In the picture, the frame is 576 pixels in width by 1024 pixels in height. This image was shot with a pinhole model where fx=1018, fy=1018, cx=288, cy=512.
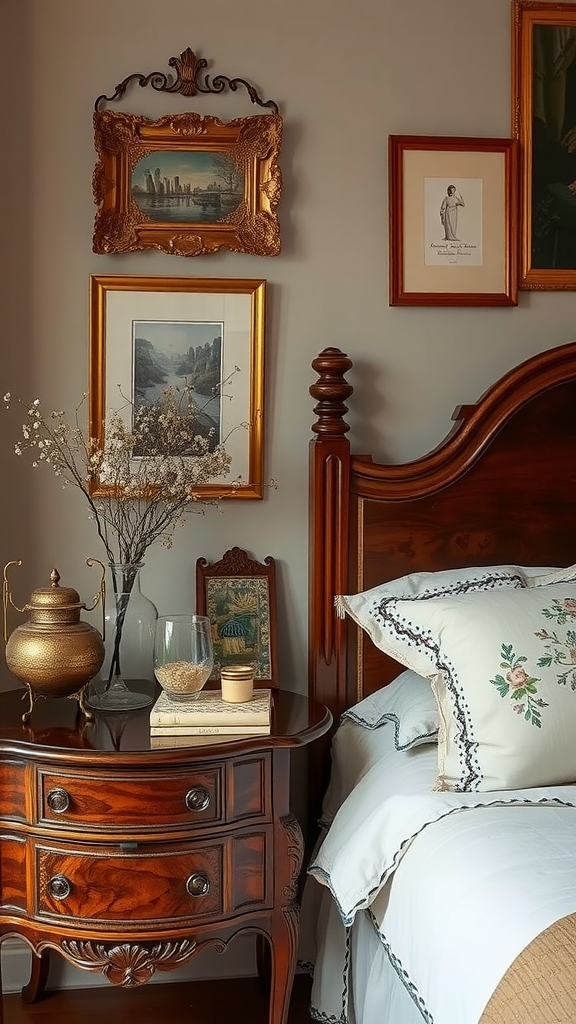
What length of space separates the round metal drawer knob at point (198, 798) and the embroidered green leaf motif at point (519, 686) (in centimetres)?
58

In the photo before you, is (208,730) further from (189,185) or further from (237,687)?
(189,185)

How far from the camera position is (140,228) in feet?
7.99

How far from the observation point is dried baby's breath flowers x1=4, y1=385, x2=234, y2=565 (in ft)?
7.64

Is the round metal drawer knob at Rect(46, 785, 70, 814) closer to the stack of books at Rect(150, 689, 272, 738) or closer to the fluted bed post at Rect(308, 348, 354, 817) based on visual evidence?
the stack of books at Rect(150, 689, 272, 738)

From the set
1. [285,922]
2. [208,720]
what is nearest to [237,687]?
[208,720]

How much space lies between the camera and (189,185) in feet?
8.06

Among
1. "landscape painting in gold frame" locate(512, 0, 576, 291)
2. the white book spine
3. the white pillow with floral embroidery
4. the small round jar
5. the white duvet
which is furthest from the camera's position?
"landscape painting in gold frame" locate(512, 0, 576, 291)

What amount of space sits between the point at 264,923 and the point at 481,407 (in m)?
1.26

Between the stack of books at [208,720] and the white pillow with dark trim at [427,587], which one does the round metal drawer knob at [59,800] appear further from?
the white pillow with dark trim at [427,587]

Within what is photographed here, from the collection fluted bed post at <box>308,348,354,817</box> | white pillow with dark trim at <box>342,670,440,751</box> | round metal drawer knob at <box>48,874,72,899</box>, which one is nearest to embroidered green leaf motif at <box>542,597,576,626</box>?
white pillow with dark trim at <box>342,670,440,751</box>

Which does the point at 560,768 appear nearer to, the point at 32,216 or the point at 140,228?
the point at 140,228

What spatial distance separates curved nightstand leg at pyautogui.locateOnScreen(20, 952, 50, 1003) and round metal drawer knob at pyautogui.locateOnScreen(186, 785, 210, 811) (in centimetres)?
78

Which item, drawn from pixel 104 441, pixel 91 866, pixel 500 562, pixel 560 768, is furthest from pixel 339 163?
pixel 91 866

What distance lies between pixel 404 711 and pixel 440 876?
1.71ft
